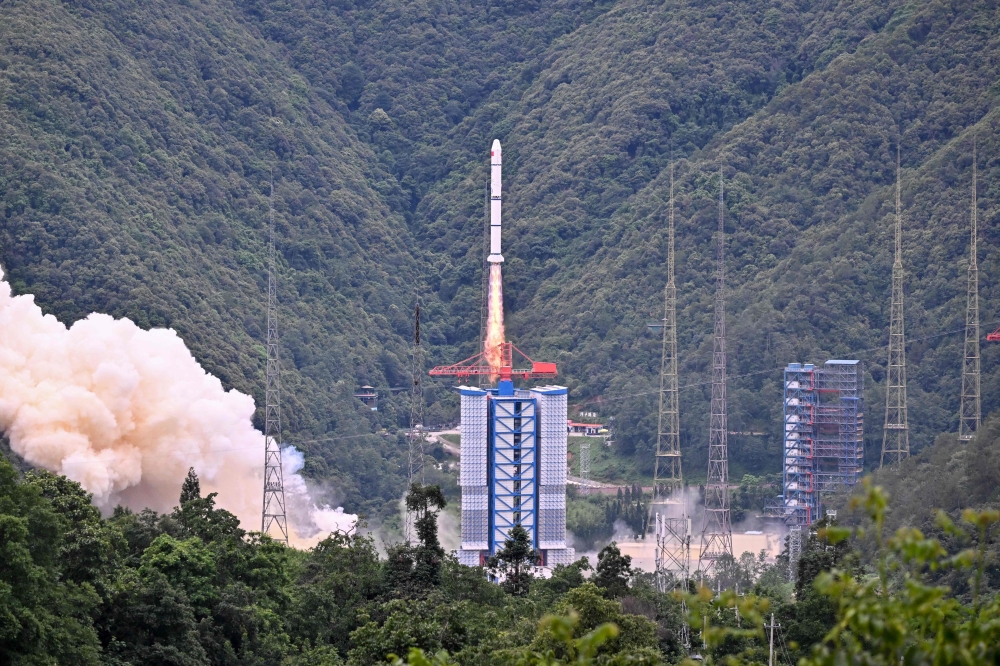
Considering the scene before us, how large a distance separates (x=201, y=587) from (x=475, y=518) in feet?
85.3

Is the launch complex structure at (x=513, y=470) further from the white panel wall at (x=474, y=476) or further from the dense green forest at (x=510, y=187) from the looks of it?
the dense green forest at (x=510, y=187)

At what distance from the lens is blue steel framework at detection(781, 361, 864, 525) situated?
304 ft

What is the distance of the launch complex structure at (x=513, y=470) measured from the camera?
77.4m

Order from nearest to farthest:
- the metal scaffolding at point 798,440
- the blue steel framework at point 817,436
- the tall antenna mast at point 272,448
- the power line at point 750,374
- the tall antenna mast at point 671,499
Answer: the tall antenna mast at point 272,448, the tall antenna mast at point 671,499, the blue steel framework at point 817,436, the metal scaffolding at point 798,440, the power line at point 750,374

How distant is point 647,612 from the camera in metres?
56.4

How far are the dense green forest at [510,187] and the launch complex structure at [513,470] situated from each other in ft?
66.1

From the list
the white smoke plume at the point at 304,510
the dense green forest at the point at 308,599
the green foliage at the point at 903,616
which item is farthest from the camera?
the white smoke plume at the point at 304,510

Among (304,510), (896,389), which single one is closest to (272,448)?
(304,510)

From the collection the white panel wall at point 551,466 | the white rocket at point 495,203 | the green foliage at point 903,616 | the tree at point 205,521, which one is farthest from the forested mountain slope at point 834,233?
the green foliage at point 903,616

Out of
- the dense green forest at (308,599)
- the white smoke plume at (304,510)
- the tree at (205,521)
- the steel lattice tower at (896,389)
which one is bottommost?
the dense green forest at (308,599)

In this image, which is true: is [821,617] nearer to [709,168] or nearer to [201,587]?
[201,587]

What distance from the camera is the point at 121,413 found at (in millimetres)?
80750

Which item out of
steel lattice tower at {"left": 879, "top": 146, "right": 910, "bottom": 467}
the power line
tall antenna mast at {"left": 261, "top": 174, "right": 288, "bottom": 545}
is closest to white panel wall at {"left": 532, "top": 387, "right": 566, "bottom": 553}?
tall antenna mast at {"left": 261, "top": 174, "right": 288, "bottom": 545}

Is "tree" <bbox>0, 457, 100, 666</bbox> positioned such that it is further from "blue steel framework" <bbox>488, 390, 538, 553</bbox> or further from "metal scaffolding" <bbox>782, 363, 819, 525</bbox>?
"metal scaffolding" <bbox>782, 363, 819, 525</bbox>
